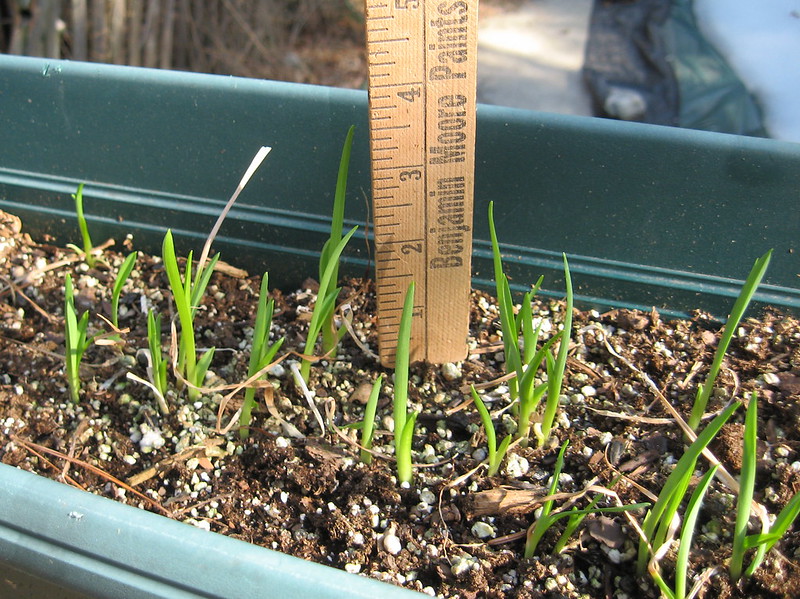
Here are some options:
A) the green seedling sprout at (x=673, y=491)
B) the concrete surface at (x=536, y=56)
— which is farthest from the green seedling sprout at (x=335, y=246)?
the concrete surface at (x=536, y=56)

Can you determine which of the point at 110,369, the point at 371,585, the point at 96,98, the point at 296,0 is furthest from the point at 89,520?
the point at 296,0

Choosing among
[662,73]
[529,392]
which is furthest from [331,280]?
[662,73]

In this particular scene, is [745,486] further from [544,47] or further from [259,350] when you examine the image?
[544,47]

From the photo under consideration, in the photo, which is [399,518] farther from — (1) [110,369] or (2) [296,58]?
(2) [296,58]

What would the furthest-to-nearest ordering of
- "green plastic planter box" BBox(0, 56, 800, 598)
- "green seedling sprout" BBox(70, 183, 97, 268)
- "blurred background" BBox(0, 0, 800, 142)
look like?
1. "blurred background" BBox(0, 0, 800, 142)
2. "green seedling sprout" BBox(70, 183, 97, 268)
3. "green plastic planter box" BBox(0, 56, 800, 598)

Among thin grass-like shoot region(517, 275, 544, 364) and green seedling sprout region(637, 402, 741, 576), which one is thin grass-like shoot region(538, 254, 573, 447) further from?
green seedling sprout region(637, 402, 741, 576)

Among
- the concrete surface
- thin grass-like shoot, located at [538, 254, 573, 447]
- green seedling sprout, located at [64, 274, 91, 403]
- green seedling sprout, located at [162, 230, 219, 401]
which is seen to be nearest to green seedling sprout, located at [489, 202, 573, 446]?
thin grass-like shoot, located at [538, 254, 573, 447]
